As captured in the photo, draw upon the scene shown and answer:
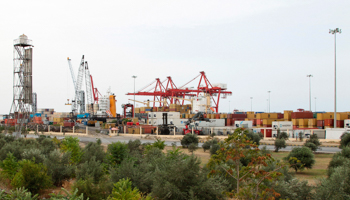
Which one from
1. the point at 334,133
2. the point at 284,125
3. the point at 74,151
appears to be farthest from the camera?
the point at 284,125

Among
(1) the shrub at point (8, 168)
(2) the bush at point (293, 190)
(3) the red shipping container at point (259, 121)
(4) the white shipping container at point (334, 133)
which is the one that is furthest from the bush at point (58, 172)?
(3) the red shipping container at point (259, 121)

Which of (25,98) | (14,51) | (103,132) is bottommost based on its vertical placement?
(103,132)

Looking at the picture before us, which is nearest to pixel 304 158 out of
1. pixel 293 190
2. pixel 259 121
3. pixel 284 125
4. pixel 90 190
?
pixel 293 190

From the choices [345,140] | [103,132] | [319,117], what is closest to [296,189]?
[345,140]

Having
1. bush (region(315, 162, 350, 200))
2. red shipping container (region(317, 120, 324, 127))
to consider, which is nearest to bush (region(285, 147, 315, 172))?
bush (region(315, 162, 350, 200))

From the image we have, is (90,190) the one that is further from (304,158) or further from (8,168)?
(304,158)

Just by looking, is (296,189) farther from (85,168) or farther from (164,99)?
(164,99)

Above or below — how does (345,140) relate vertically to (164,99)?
below

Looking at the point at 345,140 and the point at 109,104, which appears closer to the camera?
the point at 345,140

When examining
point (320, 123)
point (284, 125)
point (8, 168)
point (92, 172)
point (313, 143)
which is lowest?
point (313, 143)

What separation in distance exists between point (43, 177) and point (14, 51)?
27784 millimetres

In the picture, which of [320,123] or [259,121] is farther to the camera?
[259,121]

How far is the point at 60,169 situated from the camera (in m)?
13.1

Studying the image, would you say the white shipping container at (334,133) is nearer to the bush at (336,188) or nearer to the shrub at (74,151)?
the bush at (336,188)
